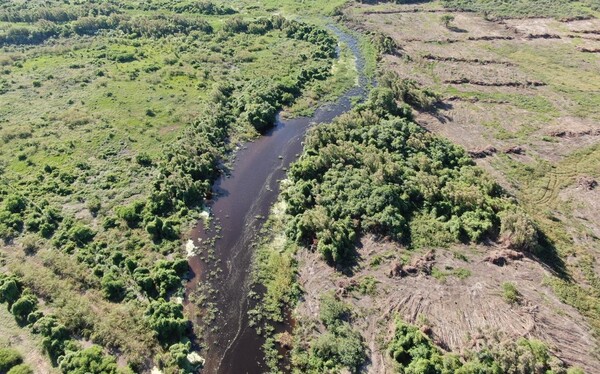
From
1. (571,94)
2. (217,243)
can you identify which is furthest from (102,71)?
(571,94)

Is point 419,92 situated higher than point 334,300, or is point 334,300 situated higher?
point 419,92

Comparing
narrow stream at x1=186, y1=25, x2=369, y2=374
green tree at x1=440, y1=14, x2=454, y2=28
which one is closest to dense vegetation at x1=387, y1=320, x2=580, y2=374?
narrow stream at x1=186, y1=25, x2=369, y2=374

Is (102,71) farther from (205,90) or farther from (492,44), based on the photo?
(492,44)

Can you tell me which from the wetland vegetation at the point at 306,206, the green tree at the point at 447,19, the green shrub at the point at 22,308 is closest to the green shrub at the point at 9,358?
→ the wetland vegetation at the point at 306,206

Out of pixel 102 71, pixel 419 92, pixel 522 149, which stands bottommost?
pixel 522 149

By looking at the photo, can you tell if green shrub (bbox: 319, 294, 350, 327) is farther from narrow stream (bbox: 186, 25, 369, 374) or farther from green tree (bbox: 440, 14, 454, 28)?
green tree (bbox: 440, 14, 454, 28)

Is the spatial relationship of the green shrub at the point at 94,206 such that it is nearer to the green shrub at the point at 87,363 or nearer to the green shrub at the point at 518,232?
the green shrub at the point at 87,363
